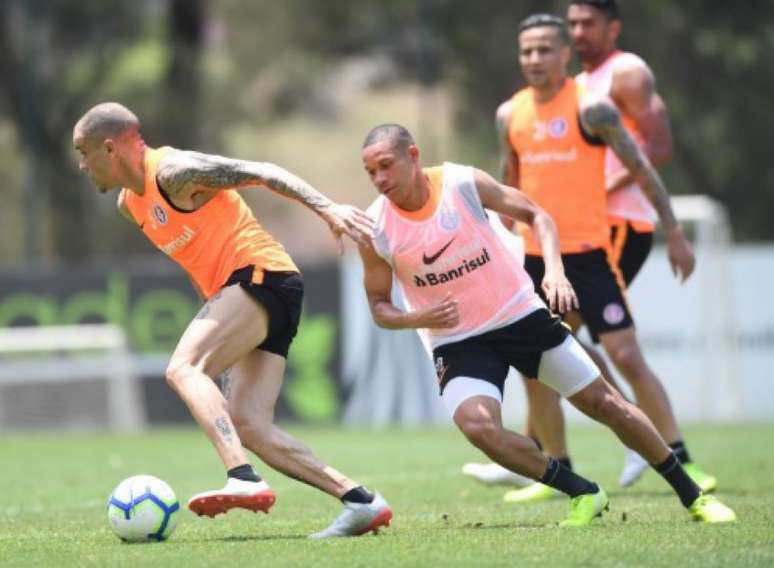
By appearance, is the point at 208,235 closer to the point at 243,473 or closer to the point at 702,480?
the point at 243,473

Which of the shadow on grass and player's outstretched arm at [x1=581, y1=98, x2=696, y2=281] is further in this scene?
player's outstretched arm at [x1=581, y1=98, x2=696, y2=281]

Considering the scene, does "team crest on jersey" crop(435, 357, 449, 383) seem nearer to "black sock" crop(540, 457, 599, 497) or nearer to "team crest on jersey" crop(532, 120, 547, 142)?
"black sock" crop(540, 457, 599, 497)

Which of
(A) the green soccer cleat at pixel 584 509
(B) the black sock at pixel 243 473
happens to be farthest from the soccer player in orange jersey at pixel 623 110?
(B) the black sock at pixel 243 473

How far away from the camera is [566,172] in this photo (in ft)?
32.3

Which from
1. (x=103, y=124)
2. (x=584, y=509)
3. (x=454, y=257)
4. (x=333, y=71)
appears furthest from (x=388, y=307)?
(x=333, y=71)

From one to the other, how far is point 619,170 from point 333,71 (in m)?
25.1

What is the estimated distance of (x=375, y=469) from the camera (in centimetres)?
1264

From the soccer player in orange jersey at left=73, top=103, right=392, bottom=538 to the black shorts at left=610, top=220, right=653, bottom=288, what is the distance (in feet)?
9.36

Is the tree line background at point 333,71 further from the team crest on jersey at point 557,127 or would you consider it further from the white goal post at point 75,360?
the team crest on jersey at point 557,127

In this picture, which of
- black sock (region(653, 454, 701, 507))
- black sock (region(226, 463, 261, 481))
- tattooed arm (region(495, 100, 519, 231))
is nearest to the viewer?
black sock (region(226, 463, 261, 481))

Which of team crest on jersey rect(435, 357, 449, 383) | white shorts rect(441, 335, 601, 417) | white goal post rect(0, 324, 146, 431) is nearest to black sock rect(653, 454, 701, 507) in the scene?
white shorts rect(441, 335, 601, 417)

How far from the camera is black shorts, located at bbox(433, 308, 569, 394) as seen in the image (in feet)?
25.8

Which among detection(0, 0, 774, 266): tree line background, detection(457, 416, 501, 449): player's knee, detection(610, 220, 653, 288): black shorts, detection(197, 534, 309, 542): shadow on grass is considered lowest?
detection(197, 534, 309, 542): shadow on grass

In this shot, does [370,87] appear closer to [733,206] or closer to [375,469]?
[733,206]
